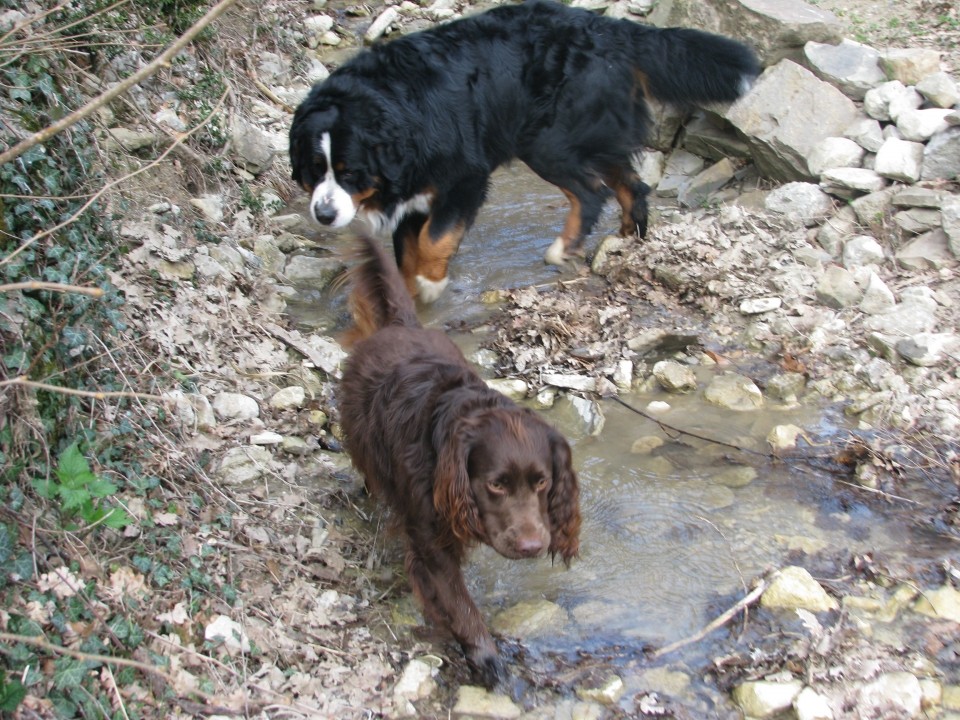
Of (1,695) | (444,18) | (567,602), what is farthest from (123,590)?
(444,18)

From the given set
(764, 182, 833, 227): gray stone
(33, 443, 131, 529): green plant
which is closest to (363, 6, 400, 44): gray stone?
(764, 182, 833, 227): gray stone

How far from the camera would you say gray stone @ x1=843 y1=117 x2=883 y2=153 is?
566cm

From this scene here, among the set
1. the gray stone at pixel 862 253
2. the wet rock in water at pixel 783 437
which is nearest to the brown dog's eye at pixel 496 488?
the wet rock in water at pixel 783 437

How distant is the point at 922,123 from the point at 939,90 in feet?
0.97

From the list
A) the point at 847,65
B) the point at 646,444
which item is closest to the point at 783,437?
the point at 646,444

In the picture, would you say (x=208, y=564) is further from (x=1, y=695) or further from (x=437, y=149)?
(x=437, y=149)

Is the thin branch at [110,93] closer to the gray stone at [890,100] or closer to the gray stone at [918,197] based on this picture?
the gray stone at [918,197]

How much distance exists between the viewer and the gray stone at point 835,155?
5.70 metres

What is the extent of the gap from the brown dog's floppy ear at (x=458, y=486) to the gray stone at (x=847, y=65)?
15.3 feet

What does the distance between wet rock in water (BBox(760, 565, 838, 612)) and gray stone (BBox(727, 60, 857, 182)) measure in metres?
3.40

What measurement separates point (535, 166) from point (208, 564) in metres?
3.64

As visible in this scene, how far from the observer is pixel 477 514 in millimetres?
2807

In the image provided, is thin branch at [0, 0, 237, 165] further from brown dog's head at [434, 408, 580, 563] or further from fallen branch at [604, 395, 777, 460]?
fallen branch at [604, 395, 777, 460]

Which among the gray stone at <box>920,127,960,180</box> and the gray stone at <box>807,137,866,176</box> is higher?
the gray stone at <box>920,127,960,180</box>
